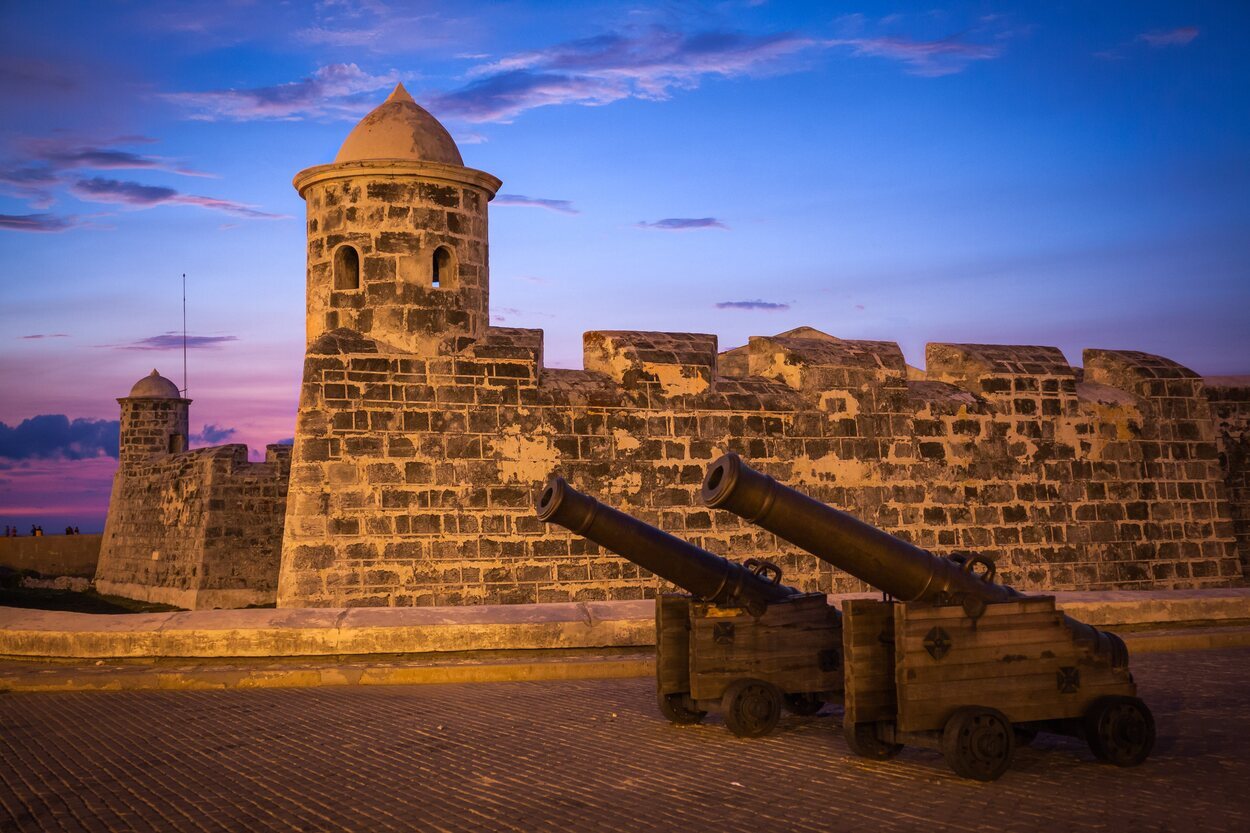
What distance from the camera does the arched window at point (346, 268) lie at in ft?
40.7

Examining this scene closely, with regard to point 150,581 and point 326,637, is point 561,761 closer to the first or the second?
point 326,637

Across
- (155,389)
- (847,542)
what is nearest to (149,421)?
(155,389)

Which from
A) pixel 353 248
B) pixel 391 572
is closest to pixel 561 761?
pixel 391 572

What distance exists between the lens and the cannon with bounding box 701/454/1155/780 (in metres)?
5.74

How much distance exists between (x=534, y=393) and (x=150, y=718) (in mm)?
5746

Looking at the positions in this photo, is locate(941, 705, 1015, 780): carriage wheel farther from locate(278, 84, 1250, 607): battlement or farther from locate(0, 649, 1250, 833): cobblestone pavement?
locate(278, 84, 1250, 607): battlement

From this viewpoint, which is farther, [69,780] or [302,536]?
[302,536]

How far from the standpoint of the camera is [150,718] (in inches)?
295

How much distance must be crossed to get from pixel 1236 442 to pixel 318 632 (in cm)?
1243

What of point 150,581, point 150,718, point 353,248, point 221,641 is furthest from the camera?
point 150,581

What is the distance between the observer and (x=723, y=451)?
42.5 feet

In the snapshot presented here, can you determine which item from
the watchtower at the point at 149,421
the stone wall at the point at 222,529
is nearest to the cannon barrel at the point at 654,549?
the stone wall at the point at 222,529

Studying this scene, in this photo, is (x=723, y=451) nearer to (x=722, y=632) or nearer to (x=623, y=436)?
(x=623, y=436)

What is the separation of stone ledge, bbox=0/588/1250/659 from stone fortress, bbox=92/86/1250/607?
2121 millimetres
